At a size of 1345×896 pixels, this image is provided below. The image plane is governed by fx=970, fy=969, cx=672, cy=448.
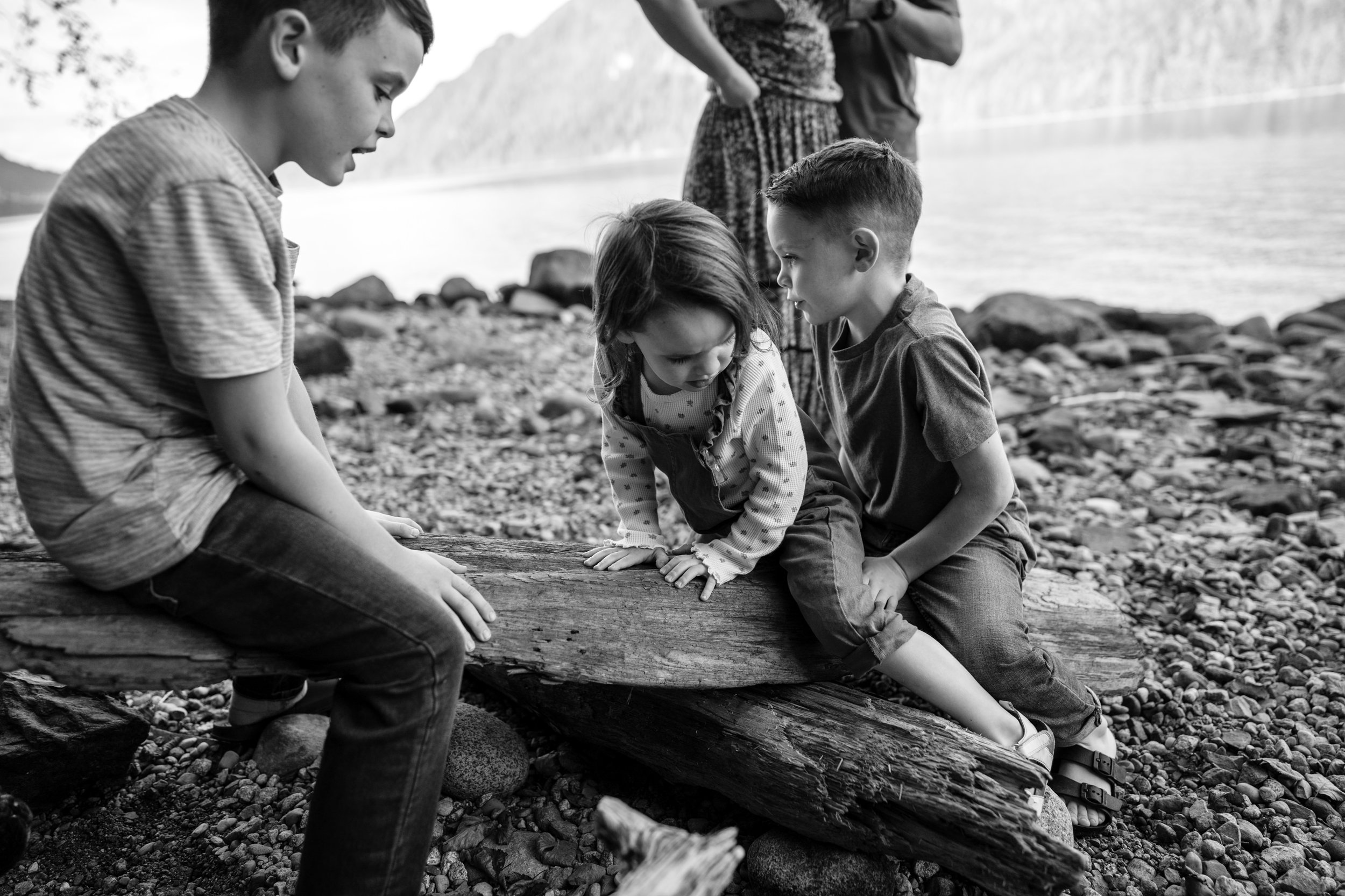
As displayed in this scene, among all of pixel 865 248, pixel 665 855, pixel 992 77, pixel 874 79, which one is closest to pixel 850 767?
pixel 665 855

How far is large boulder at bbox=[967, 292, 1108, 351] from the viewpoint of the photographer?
748 cm

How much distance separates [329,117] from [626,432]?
3.23 feet

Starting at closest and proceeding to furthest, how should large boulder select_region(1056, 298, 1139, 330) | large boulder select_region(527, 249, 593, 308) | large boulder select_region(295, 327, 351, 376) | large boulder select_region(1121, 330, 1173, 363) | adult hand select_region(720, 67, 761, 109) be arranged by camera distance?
adult hand select_region(720, 67, 761, 109), large boulder select_region(295, 327, 351, 376), large boulder select_region(1121, 330, 1173, 363), large boulder select_region(1056, 298, 1139, 330), large boulder select_region(527, 249, 593, 308)

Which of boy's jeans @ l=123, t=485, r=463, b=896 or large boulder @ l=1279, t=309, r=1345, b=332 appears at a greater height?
boy's jeans @ l=123, t=485, r=463, b=896

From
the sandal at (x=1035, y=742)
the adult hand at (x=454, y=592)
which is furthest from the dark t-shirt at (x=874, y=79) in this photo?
the adult hand at (x=454, y=592)

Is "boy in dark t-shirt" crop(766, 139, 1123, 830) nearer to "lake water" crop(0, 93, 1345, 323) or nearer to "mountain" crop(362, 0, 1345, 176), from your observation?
"lake water" crop(0, 93, 1345, 323)

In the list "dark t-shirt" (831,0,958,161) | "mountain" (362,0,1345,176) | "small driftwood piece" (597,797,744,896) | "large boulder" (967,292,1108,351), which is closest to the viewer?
"small driftwood piece" (597,797,744,896)

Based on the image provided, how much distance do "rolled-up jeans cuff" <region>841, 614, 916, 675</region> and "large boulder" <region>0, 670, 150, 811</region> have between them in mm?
1709

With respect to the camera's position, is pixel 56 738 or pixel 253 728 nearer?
pixel 56 738

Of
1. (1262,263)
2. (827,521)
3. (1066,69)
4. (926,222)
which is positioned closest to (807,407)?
(827,521)

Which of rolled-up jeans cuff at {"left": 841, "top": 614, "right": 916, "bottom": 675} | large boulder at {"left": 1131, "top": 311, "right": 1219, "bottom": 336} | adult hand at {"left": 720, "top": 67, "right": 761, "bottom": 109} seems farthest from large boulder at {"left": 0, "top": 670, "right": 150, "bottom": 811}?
large boulder at {"left": 1131, "top": 311, "right": 1219, "bottom": 336}

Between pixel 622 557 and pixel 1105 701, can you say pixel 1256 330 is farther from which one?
pixel 622 557

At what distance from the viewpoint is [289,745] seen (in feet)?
8.04

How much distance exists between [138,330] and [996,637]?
6.14ft
